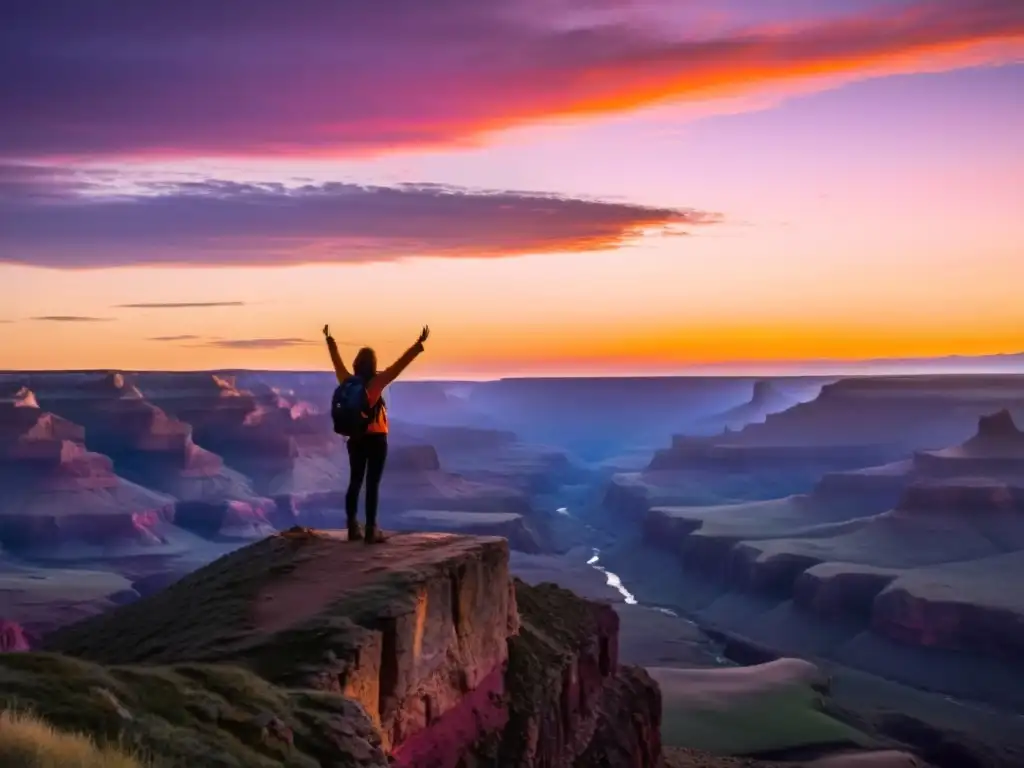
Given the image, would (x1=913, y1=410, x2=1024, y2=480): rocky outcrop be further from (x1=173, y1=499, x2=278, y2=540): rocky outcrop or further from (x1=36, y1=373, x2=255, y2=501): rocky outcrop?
(x1=36, y1=373, x2=255, y2=501): rocky outcrop

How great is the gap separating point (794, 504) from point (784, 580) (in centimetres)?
4106

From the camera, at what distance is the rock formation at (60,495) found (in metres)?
123

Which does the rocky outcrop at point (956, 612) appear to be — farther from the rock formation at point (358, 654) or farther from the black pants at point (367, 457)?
the black pants at point (367, 457)

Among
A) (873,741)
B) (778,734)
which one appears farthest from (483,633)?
(873,741)

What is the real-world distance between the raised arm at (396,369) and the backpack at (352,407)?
0.16 meters

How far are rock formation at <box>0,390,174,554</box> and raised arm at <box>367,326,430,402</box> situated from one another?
111 metres

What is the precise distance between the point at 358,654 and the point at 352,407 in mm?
3903

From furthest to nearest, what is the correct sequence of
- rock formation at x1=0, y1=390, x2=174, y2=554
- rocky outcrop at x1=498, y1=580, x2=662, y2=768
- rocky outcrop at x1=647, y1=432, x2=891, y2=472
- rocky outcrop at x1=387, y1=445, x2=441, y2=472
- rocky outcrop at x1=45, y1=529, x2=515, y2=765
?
rocky outcrop at x1=647, y1=432, x2=891, y2=472, rocky outcrop at x1=387, y1=445, x2=441, y2=472, rock formation at x1=0, y1=390, x2=174, y2=554, rocky outcrop at x1=498, y1=580, x2=662, y2=768, rocky outcrop at x1=45, y1=529, x2=515, y2=765

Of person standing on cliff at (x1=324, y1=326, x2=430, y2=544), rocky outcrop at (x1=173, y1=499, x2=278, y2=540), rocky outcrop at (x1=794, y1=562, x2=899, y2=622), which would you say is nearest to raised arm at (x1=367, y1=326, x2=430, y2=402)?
person standing on cliff at (x1=324, y1=326, x2=430, y2=544)

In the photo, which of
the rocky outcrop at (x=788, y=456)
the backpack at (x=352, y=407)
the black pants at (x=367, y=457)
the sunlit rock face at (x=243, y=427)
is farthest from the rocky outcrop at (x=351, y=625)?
the rocky outcrop at (x=788, y=456)

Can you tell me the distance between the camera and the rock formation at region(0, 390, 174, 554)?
123 m

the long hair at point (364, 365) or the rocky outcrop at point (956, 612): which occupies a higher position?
the long hair at point (364, 365)

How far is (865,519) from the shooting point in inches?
4806

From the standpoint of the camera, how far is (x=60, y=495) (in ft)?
422
